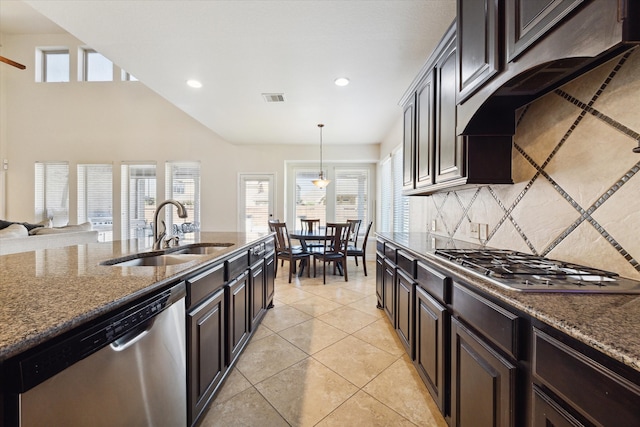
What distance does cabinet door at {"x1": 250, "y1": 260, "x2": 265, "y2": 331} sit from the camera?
7.42ft

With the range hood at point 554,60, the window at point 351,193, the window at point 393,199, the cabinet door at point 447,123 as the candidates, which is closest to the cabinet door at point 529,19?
the range hood at point 554,60

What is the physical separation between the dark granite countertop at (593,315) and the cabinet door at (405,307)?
0.92 m

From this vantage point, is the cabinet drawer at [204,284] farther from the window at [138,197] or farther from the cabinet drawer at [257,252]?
the window at [138,197]

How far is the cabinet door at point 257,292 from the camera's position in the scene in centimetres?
226

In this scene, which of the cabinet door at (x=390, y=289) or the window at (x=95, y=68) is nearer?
the cabinet door at (x=390, y=289)

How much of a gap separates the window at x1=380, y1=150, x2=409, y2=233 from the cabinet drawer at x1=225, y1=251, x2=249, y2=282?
2673mm

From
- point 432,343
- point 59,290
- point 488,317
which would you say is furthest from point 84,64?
point 488,317

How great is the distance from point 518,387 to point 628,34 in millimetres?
1039

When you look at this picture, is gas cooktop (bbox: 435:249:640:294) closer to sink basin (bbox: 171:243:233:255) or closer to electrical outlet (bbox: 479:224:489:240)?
electrical outlet (bbox: 479:224:489:240)

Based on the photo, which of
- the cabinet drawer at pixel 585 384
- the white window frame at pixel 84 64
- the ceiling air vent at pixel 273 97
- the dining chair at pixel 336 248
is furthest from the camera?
the white window frame at pixel 84 64

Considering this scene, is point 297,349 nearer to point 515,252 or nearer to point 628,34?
point 515,252

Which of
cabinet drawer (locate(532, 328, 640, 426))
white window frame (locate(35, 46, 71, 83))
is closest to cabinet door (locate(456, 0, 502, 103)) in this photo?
cabinet drawer (locate(532, 328, 640, 426))

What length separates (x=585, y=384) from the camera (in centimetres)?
59

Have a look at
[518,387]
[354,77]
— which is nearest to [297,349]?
[518,387]
